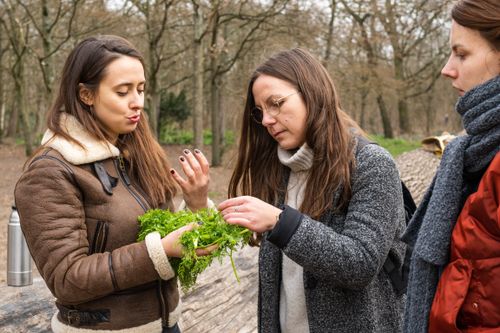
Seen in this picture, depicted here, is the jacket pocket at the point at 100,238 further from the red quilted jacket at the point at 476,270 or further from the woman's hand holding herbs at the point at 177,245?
the red quilted jacket at the point at 476,270

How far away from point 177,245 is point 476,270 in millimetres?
1115

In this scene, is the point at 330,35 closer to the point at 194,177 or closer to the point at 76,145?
the point at 194,177

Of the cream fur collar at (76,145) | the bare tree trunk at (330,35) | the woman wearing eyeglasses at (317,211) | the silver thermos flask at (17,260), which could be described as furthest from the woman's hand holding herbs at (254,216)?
the bare tree trunk at (330,35)

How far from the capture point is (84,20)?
63.0 ft

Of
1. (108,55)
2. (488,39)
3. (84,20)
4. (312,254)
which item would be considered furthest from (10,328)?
(84,20)

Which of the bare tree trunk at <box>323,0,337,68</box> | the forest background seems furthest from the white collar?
the bare tree trunk at <box>323,0,337,68</box>

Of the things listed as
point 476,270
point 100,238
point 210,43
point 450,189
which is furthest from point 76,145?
point 210,43

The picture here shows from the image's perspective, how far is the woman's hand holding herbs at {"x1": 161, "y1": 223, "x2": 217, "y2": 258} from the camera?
2.26 meters

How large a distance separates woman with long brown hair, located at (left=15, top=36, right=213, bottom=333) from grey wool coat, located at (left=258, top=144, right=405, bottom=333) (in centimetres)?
42

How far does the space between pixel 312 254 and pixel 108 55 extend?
1207mm

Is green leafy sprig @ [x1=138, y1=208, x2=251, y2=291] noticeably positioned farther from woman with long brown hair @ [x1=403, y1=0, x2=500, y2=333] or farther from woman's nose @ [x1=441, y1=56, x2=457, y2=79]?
woman's nose @ [x1=441, y1=56, x2=457, y2=79]

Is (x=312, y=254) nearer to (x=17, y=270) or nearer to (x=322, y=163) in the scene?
(x=322, y=163)

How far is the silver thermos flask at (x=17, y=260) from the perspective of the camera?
4801 mm

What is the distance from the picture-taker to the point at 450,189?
1926mm
